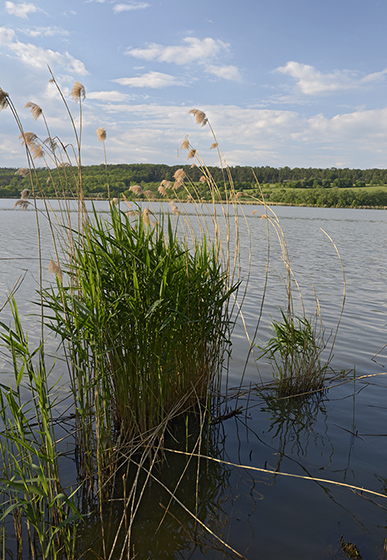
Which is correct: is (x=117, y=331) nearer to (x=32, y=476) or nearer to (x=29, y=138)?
(x=32, y=476)

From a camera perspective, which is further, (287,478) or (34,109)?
(287,478)

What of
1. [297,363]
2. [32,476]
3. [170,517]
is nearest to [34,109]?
[32,476]

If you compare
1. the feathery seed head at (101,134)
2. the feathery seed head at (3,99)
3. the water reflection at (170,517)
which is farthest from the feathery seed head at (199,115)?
the water reflection at (170,517)

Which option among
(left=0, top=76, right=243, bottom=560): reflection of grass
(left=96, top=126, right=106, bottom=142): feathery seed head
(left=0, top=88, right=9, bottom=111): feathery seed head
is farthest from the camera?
(left=96, top=126, right=106, bottom=142): feathery seed head

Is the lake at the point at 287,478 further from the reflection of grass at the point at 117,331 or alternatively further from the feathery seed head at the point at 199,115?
the feathery seed head at the point at 199,115

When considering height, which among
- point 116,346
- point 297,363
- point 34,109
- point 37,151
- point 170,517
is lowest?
point 170,517

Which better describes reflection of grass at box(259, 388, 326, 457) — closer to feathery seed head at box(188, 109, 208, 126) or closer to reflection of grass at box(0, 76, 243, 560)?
reflection of grass at box(0, 76, 243, 560)

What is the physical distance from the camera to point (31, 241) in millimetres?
22500

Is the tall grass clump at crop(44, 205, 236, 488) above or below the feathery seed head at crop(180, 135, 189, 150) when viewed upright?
below

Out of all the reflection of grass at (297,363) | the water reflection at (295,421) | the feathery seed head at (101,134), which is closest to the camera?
the feathery seed head at (101,134)

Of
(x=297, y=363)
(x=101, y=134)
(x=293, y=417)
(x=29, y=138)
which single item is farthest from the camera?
(x=297, y=363)

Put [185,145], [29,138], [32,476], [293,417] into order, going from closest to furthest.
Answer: [32,476]
[29,138]
[185,145]
[293,417]

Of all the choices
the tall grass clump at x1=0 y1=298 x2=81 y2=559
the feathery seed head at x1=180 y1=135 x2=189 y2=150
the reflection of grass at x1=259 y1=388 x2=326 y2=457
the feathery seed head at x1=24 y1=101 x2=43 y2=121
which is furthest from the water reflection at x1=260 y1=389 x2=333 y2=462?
the feathery seed head at x1=24 y1=101 x2=43 y2=121

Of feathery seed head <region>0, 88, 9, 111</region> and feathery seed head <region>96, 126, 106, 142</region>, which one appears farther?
feathery seed head <region>96, 126, 106, 142</region>
